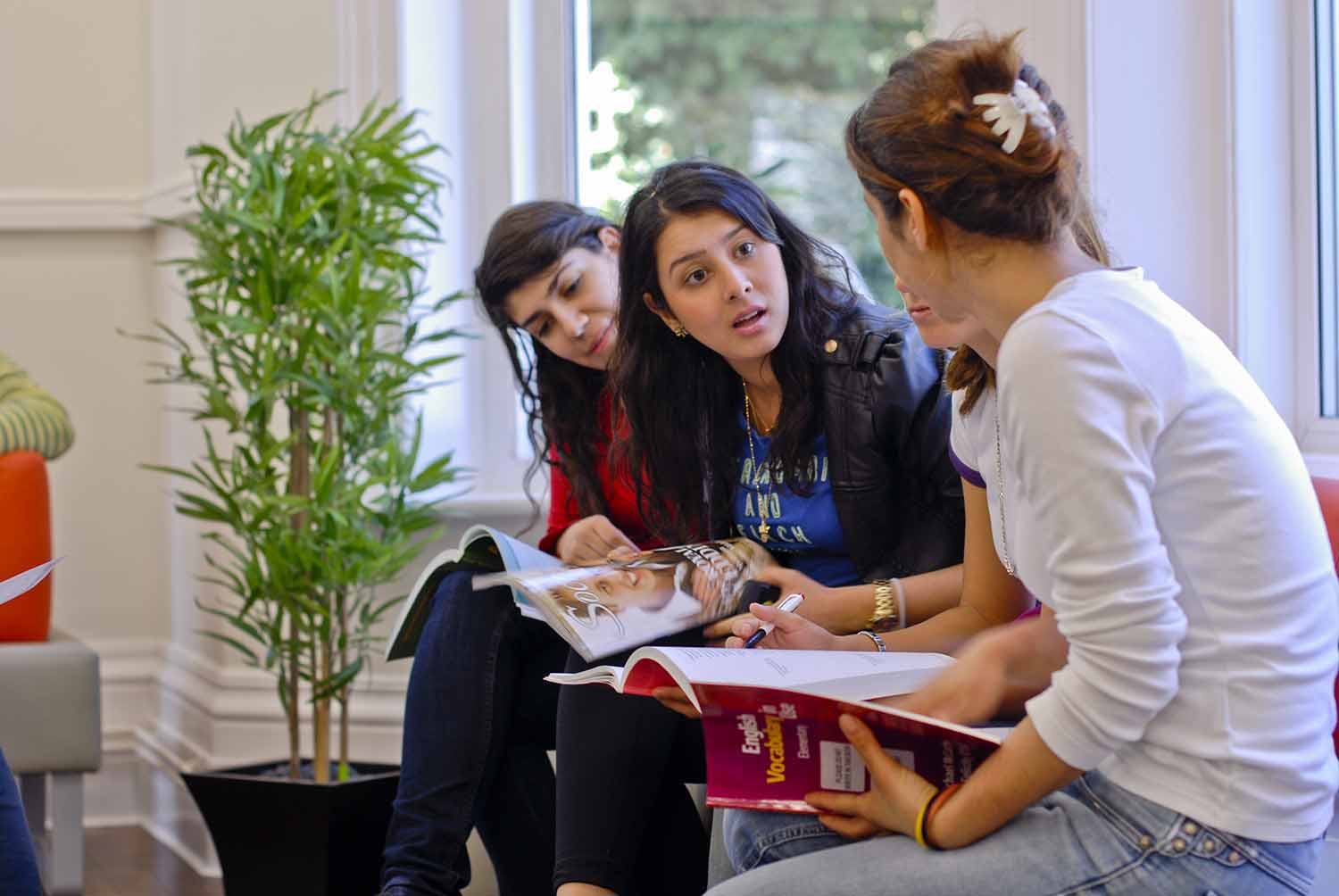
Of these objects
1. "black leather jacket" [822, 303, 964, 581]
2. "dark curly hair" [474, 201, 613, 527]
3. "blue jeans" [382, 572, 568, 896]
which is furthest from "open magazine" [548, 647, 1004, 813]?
"dark curly hair" [474, 201, 613, 527]

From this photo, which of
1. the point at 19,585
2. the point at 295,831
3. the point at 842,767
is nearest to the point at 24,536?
the point at 295,831

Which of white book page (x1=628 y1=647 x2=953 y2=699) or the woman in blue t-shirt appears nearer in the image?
white book page (x1=628 y1=647 x2=953 y2=699)

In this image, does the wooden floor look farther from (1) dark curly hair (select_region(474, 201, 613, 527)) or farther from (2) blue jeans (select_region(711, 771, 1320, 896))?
(2) blue jeans (select_region(711, 771, 1320, 896))

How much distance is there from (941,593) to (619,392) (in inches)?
21.4

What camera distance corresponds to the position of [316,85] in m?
2.85

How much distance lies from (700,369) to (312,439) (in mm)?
822

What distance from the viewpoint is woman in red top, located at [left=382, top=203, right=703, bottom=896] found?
1.88m

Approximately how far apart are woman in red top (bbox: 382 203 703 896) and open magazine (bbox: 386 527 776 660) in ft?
0.36

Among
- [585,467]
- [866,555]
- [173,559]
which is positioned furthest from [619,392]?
[173,559]

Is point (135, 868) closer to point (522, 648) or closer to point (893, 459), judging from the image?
point (522, 648)

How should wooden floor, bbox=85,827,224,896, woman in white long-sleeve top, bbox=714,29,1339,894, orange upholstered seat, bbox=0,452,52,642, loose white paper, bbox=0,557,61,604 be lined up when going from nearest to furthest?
woman in white long-sleeve top, bbox=714,29,1339,894
loose white paper, bbox=0,557,61,604
orange upholstered seat, bbox=0,452,52,642
wooden floor, bbox=85,827,224,896

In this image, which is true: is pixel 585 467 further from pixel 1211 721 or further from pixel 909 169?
pixel 1211 721

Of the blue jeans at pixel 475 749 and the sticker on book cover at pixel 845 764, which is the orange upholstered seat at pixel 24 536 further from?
the sticker on book cover at pixel 845 764

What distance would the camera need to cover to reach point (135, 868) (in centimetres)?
289
